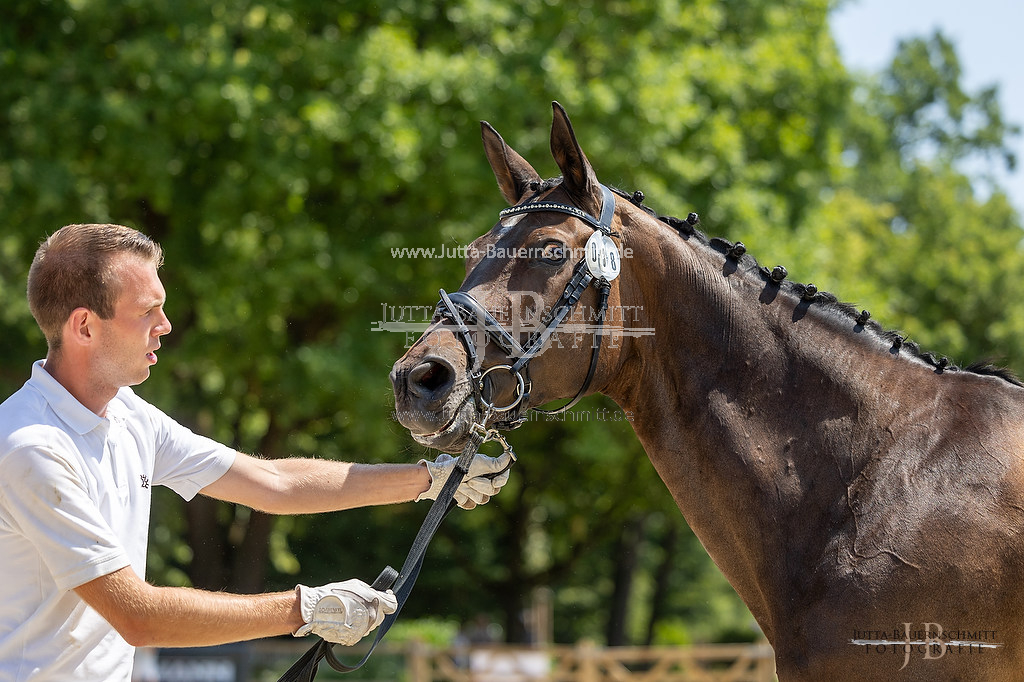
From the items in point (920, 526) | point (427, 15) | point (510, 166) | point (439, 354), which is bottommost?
point (920, 526)

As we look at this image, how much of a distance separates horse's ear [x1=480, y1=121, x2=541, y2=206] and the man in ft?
4.98

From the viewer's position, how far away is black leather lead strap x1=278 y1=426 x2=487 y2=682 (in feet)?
9.32

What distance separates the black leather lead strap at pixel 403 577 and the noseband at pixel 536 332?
0.17 meters

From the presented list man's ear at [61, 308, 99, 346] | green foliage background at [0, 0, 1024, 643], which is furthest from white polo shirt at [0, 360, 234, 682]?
green foliage background at [0, 0, 1024, 643]

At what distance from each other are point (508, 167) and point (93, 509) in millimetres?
2084

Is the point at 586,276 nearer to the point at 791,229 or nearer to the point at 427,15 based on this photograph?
the point at 427,15

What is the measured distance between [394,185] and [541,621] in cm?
1310

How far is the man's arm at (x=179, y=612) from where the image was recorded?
238 centimetres

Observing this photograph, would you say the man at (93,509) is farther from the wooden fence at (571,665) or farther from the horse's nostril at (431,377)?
the wooden fence at (571,665)

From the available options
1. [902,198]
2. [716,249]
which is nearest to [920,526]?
[716,249]

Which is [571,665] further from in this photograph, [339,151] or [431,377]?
[431,377]

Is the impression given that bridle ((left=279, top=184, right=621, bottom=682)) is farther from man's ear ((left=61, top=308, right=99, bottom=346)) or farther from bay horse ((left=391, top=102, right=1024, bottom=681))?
man's ear ((left=61, top=308, right=99, bottom=346))

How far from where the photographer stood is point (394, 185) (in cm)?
1121

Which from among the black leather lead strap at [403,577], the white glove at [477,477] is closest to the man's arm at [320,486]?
Result: the white glove at [477,477]
